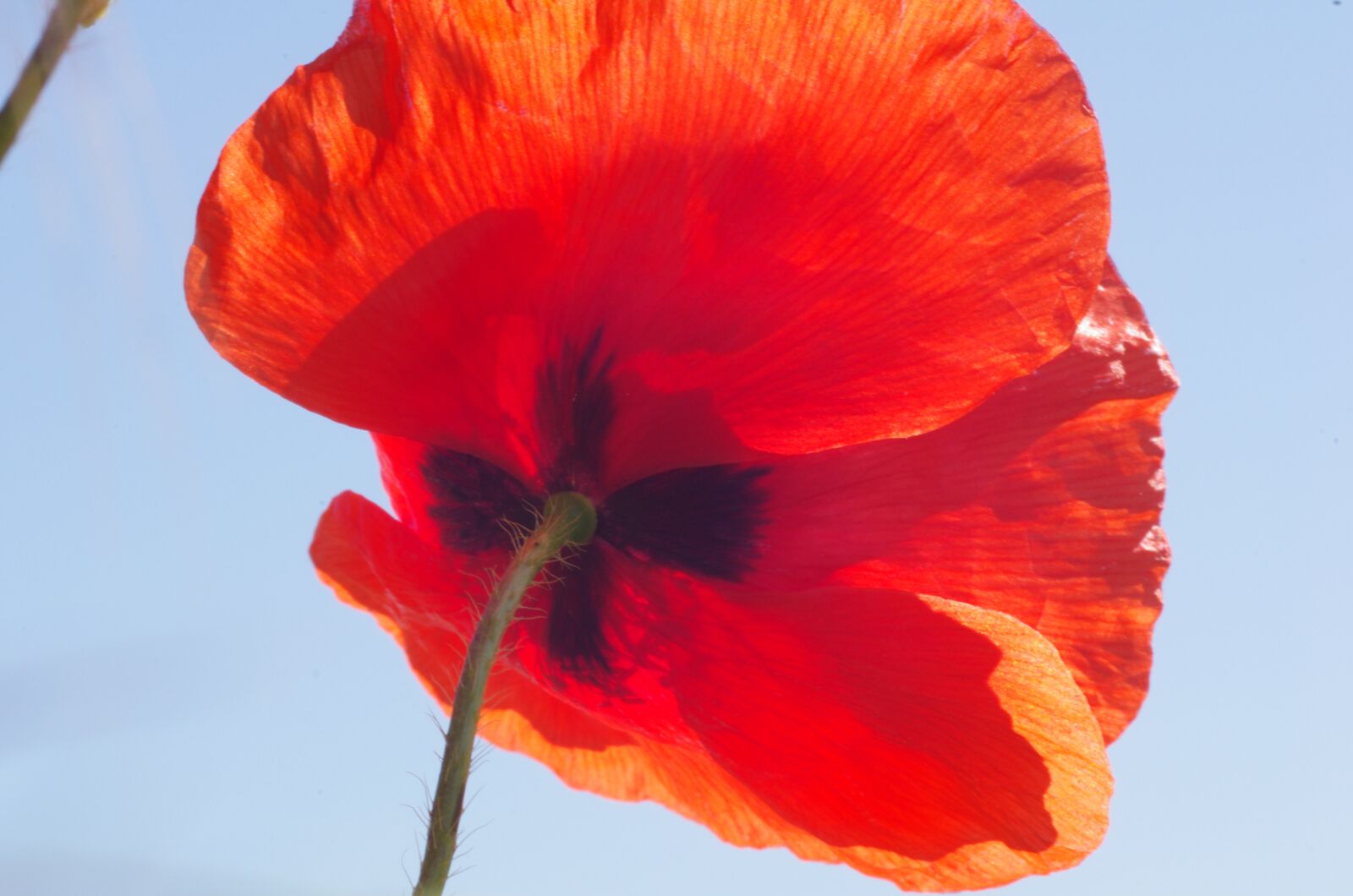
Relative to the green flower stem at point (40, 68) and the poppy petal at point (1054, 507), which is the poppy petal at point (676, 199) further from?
the green flower stem at point (40, 68)

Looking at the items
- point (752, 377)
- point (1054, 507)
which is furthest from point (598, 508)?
point (1054, 507)

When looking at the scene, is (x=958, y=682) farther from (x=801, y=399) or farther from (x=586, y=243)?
(x=586, y=243)

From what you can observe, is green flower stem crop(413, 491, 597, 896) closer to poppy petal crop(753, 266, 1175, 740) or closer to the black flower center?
the black flower center

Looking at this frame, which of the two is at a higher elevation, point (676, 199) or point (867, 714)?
point (676, 199)

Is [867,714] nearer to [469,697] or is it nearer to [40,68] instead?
[469,697]

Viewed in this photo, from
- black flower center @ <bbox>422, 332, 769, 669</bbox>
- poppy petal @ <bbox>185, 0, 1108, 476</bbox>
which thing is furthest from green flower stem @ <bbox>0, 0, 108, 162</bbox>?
black flower center @ <bbox>422, 332, 769, 669</bbox>

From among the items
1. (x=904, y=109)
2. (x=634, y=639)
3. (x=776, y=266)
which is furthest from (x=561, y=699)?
(x=904, y=109)
